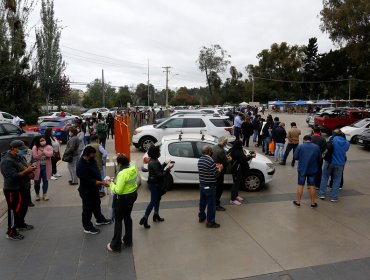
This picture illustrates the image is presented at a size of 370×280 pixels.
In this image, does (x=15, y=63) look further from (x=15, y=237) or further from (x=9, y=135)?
(x=15, y=237)

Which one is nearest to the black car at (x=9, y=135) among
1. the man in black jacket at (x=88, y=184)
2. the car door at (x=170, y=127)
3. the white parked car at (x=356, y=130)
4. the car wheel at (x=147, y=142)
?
the car wheel at (x=147, y=142)

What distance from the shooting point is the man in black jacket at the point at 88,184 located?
5418mm

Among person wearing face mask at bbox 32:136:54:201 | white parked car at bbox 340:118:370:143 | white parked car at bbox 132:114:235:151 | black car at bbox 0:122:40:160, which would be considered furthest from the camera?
white parked car at bbox 340:118:370:143

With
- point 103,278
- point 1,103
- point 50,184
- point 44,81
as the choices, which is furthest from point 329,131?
point 44,81

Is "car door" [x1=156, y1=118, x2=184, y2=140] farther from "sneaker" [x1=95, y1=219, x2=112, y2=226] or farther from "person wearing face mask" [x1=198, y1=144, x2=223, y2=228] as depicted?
"person wearing face mask" [x1=198, y1=144, x2=223, y2=228]

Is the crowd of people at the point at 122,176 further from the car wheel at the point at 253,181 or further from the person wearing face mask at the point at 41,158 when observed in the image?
the car wheel at the point at 253,181

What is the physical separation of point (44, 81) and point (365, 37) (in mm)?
30771

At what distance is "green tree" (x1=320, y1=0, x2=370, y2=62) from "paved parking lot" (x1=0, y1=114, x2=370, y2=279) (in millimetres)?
21865

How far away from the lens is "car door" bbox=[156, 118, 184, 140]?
14.1 metres

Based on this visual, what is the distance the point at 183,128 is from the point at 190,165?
6085 mm

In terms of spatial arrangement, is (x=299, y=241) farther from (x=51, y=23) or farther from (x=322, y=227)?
(x=51, y=23)

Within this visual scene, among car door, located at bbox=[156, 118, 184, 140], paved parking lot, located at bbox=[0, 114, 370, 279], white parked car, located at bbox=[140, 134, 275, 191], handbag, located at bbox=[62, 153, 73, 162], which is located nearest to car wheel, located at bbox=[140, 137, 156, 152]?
car door, located at bbox=[156, 118, 184, 140]

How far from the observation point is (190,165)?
8.20m

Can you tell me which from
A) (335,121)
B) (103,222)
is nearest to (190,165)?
(103,222)
